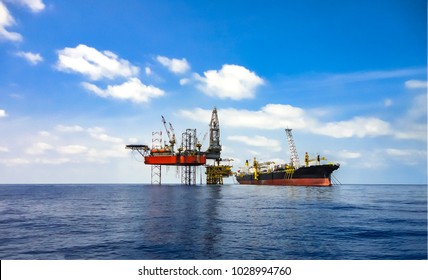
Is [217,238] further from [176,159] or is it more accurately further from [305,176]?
[176,159]

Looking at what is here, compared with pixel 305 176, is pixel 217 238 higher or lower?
lower

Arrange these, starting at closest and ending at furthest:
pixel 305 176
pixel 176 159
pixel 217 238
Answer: pixel 217 238 → pixel 305 176 → pixel 176 159

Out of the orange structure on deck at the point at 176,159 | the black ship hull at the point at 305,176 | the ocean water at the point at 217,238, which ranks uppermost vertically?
the orange structure on deck at the point at 176,159

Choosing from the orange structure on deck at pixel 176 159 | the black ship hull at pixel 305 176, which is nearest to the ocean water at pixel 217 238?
the black ship hull at pixel 305 176

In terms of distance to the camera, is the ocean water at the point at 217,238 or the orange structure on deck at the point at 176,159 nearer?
the ocean water at the point at 217,238

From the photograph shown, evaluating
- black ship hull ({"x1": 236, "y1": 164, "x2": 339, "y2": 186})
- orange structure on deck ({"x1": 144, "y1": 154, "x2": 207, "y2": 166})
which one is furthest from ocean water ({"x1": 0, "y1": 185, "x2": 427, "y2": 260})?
orange structure on deck ({"x1": 144, "y1": 154, "x2": 207, "y2": 166})

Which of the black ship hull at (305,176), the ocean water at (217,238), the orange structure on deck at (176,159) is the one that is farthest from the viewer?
the orange structure on deck at (176,159)

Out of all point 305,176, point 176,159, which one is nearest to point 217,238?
point 305,176

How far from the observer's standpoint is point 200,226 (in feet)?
106

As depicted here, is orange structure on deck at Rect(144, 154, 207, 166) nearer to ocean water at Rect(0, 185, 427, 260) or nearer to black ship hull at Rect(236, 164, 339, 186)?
black ship hull at Rect(236, 164, 339, 186)

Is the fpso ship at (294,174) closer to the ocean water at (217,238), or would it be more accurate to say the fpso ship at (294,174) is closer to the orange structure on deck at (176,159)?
the orange structure on deck at (176,159)

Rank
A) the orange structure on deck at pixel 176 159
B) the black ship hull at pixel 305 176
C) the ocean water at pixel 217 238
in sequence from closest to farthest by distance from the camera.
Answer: the ocean water at pixel 217 238
the black ship hull at pixel 305 176
the orange structure on deck at pixel 176 159

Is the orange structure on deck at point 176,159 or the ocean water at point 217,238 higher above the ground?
the orange structure on deck at point 176,159
